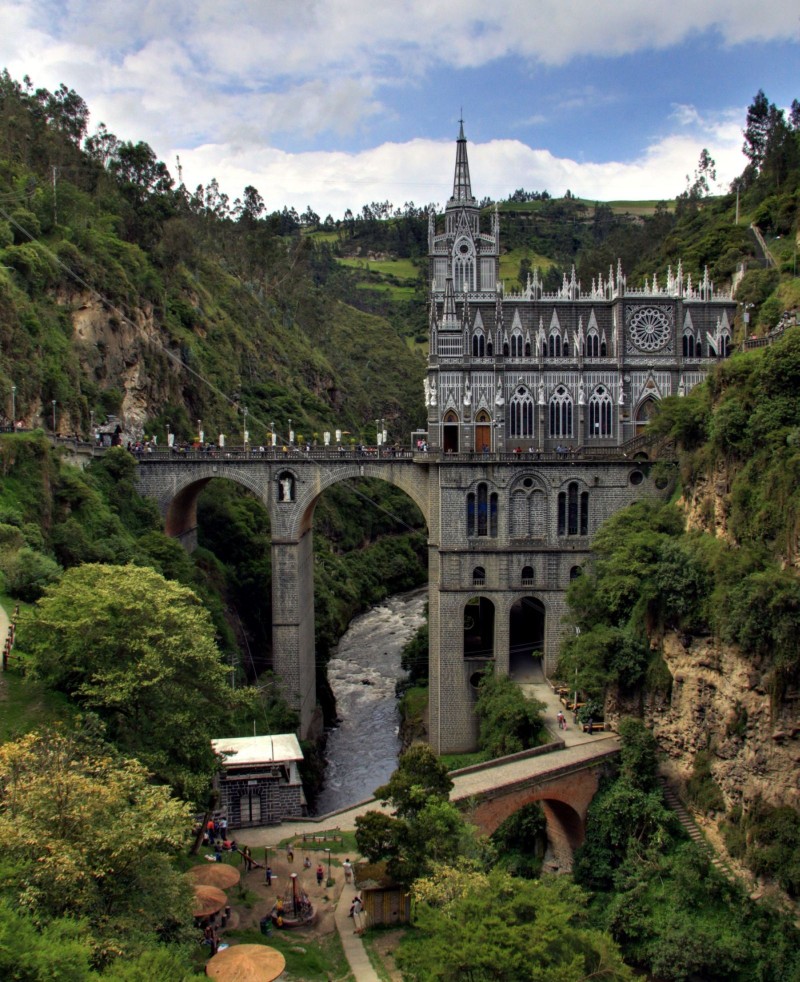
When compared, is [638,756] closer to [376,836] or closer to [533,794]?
[533,794]

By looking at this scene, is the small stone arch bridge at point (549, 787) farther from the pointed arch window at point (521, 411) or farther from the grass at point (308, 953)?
the pointed arch window at point (521, 411)

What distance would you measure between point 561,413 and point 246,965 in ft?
121

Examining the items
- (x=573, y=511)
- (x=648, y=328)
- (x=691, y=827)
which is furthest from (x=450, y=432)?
(x=691, y=827)

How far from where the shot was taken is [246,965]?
20688 millimetres

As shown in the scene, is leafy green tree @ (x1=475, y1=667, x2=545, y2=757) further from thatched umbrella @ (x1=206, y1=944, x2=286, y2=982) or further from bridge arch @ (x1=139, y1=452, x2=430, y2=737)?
thatched umbrella @ (x1=206, y1=944, x2=286, y2=982)

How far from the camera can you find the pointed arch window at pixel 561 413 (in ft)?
169

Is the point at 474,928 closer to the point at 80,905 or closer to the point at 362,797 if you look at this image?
the point at 80,905

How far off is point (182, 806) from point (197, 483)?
1276 inches

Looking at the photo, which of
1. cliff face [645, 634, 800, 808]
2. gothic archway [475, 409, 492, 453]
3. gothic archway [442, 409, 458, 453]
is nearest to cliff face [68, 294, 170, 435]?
gothic archway [442, 409, 458, 453]

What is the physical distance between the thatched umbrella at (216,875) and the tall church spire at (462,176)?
51364 millimetres

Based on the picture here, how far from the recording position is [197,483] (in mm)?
52219

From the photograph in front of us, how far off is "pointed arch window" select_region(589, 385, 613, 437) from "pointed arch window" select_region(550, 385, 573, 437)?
1.27m

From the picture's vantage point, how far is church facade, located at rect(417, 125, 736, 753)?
4628 centimetres

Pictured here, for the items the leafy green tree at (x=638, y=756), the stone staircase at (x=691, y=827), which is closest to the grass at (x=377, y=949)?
the stone staircase at (x=691, y=827)
